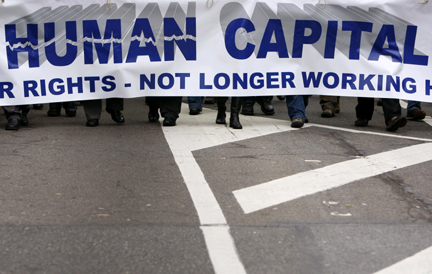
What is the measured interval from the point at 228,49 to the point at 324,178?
133 inches

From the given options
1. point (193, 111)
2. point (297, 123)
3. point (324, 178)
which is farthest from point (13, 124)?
point (324, 178)

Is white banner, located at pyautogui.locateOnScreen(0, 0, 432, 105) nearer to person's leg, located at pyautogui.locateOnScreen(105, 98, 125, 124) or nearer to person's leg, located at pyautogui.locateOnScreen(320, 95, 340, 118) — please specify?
person's leg, located at pyautogui.locateOnScreen(105, 98, 125, 124)

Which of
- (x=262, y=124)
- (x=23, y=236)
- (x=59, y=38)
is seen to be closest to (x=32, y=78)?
(x=59, y=38)

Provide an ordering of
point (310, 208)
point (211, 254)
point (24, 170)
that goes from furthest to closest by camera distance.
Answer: point (24, 170) < point (310, 208) < point (211, 254)

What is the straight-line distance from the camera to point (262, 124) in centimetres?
852

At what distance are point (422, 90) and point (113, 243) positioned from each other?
Result: 19.5 feet

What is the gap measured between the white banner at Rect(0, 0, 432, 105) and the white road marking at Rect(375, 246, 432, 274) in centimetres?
501

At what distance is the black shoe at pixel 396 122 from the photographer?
7.93 meters

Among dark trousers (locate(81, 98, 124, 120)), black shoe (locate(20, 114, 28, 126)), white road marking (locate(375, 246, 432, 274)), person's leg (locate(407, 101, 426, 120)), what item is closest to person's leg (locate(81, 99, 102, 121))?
dark trousers (locate(81, 98, 124, 120))

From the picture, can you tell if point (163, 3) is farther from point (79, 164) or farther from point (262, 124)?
point (79, 164)

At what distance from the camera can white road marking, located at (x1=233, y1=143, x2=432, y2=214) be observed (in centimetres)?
472

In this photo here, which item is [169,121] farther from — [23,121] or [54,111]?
[54,111]

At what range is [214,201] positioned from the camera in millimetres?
4625

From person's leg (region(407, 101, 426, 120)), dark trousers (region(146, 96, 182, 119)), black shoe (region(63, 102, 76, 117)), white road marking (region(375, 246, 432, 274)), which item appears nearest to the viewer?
white road marking (region(375, 246, 432, 274))
